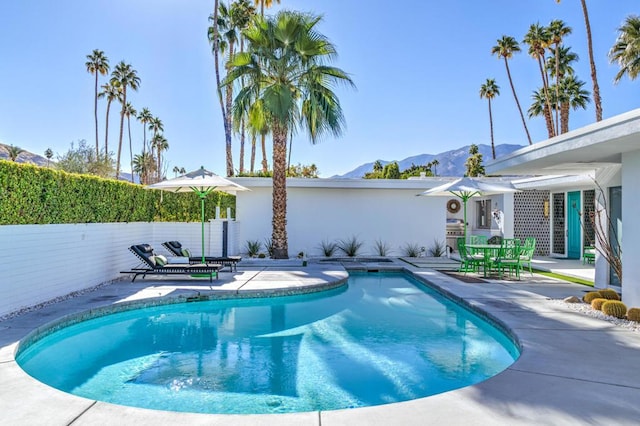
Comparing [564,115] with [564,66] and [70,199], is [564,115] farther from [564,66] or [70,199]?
[70,199]

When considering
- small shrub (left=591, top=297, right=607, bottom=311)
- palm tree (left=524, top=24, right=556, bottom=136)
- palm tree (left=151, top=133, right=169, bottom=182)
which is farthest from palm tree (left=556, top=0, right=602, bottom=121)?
palm tree (left=151, top=133, right=169, bottom=182)

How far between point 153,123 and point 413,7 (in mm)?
51994

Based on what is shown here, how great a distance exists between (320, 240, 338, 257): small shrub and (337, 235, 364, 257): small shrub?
24 centimetres

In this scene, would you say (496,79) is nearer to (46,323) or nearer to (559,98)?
(559,98)

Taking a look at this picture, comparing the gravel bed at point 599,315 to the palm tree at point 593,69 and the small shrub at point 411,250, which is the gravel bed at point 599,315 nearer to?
the small shrub at point 411,250

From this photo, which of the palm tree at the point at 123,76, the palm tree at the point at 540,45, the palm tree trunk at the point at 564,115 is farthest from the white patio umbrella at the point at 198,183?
the palm tree at the point at 123,76

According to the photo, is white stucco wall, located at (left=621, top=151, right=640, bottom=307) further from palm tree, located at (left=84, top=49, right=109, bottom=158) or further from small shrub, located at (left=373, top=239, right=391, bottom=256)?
palm tree, located at (left=84, top=49, right=109, bottom=158)

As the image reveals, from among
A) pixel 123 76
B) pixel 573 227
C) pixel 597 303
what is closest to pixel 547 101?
pixel 573 227

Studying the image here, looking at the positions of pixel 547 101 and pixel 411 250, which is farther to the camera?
pixel 547 101

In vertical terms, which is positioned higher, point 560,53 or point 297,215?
point 560,53

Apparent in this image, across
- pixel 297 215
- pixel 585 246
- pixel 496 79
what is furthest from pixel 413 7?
pixel 496 79

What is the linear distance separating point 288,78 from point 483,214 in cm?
1276

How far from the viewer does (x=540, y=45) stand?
98.8 ft

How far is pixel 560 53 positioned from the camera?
31.5m
